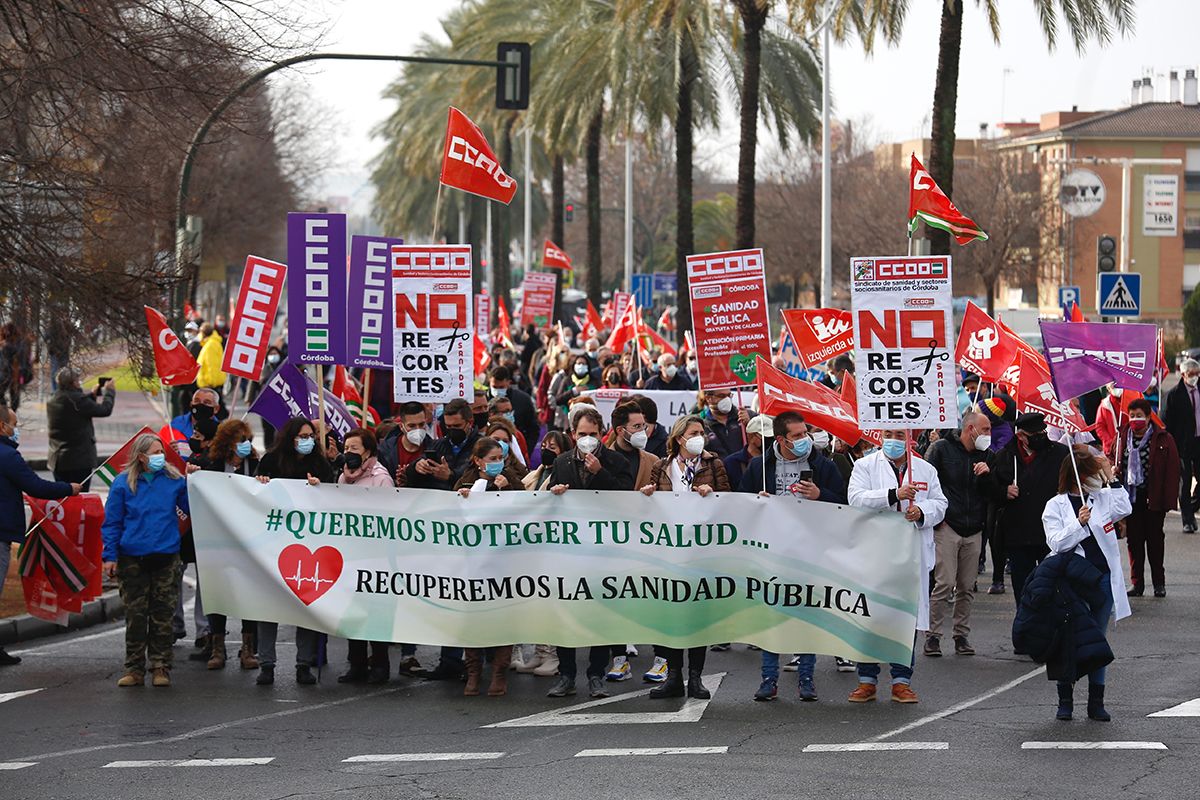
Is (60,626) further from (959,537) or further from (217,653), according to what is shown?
(959,537)

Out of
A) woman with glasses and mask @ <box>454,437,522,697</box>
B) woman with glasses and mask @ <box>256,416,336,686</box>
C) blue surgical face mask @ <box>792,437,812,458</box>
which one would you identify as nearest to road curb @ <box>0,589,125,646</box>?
woman with glasses and mask @ <box>256,416,336,686</box>

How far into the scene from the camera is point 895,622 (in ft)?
34.2

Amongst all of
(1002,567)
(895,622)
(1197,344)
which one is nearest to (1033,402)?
(1002,567)

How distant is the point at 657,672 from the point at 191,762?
3.34m

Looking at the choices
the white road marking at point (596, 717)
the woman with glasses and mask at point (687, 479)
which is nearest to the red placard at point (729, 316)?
the woman with glasses and mask at point (687, 479)

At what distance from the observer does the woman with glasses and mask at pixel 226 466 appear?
38.3 ft

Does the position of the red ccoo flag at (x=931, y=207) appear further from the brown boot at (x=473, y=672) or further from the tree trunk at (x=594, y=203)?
the tree trunk at (x=594, y=203)

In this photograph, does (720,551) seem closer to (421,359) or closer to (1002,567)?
(421,359)

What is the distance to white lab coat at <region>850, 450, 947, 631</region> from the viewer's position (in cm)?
1072

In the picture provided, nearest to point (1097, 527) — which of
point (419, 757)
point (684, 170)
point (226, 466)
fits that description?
point (419, 757)

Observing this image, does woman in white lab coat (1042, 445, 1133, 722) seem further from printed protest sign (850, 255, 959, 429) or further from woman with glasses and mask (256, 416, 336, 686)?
woman with glasses and mask (256, 416, 336, 686)

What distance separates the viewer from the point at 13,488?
11.9 metres

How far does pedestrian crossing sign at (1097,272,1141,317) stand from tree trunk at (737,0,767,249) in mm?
6905

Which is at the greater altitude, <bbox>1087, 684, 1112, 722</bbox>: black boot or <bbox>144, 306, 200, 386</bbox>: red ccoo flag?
<bbox>144, 306, 200, 386</bbox>: red ccoo flag
